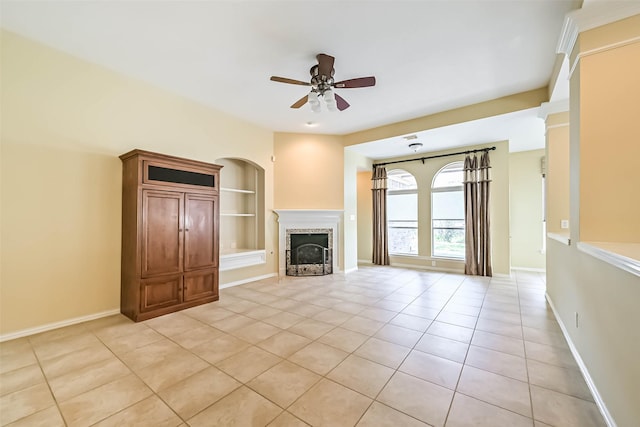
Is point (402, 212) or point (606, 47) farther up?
point (606, 47)

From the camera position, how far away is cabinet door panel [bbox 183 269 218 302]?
147 inches

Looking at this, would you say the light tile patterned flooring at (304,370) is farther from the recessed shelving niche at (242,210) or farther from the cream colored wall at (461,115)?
the cream colored wall at (461,115)

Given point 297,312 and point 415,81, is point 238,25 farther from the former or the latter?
point 297,312

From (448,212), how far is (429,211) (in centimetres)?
43

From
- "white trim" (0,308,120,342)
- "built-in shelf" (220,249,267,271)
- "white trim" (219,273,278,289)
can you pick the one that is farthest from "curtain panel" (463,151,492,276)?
"white trim" (0,308,120,342)

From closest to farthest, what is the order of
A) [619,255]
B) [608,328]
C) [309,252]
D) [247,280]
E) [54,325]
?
[619,255] → [608,328] → [54,325] → [247,280] → [309,252]

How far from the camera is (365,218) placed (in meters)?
7.60

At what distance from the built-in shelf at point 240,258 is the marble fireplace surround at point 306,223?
1.52ft

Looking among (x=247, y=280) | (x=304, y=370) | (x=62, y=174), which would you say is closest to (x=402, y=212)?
(x=247, y=280)

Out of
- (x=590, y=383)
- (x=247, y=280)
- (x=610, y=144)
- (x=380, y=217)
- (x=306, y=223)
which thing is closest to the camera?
(x=590, y=383)

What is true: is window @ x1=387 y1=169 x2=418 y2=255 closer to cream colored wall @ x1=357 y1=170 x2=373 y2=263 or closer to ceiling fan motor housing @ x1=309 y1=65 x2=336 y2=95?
cream colored wall @ x1=357 y1=170 x2=373 y2=263

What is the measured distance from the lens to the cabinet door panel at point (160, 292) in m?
3.27

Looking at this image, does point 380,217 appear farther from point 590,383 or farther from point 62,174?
point 62,174

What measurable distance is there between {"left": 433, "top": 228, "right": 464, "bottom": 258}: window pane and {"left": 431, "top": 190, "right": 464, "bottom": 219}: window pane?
0.37m
